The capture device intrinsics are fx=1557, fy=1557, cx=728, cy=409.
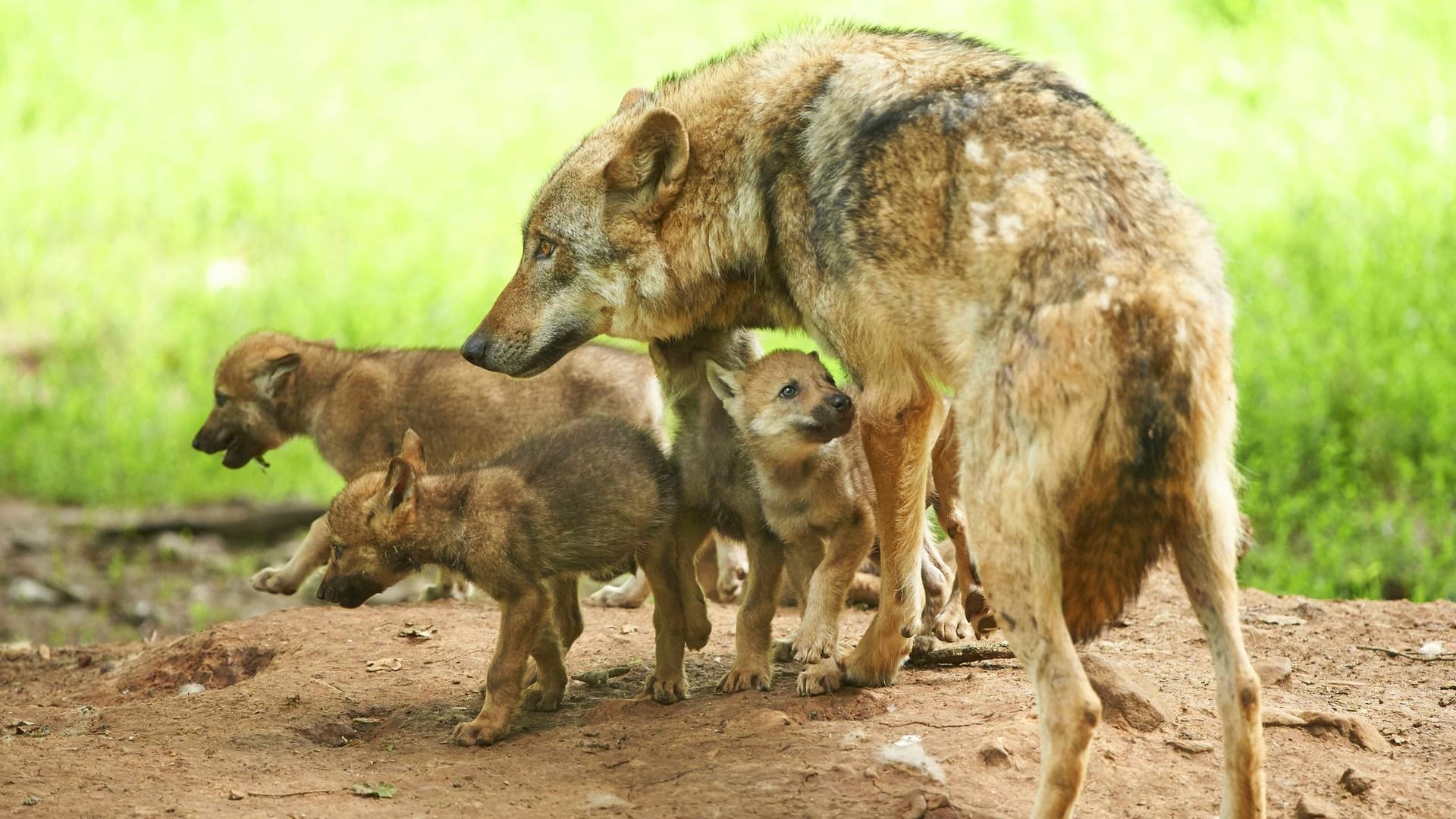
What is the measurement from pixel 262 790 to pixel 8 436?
24.6 ft

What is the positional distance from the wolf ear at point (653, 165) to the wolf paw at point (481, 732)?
201 cm

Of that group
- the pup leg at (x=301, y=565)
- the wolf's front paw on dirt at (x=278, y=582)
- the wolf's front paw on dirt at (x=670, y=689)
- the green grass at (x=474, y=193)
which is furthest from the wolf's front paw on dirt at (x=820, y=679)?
the green grass at (x=474, y=193)

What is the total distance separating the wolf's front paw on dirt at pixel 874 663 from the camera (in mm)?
6164

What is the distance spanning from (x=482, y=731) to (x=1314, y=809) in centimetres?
297

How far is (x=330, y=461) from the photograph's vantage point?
27.1 feet

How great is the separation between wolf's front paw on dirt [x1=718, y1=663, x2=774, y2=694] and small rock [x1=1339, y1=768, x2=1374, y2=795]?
2.19 metres

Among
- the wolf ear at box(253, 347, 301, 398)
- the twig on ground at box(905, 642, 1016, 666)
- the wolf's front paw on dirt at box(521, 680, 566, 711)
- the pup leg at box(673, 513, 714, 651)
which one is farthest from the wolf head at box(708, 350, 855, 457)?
the wolf ear at box(253, 347, 301, 398)

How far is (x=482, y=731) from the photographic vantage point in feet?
19.5

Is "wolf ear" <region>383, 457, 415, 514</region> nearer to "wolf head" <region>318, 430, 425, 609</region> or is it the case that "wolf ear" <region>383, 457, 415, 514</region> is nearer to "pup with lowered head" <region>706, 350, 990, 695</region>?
"wolf head" <region>318, 430, 425, 609</region>

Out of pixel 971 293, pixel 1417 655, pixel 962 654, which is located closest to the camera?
pixel 971 293

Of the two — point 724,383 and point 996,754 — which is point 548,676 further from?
point 996,754

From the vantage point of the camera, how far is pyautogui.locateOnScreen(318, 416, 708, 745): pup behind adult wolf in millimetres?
6051

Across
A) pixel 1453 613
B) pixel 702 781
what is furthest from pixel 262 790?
pixel 1453 613

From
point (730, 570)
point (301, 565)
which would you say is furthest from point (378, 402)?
point (730, 570)
